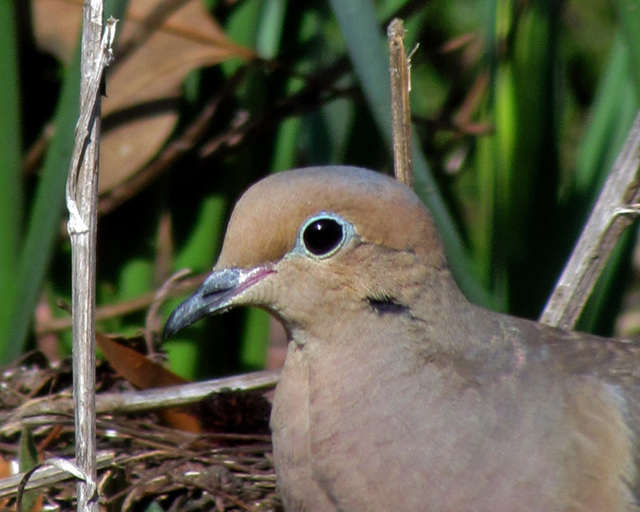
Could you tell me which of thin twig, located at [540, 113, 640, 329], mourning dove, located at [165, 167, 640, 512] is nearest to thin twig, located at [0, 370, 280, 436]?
mourning dove, located at [165, 167, 640, 512]

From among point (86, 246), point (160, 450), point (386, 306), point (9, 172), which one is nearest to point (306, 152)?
point (9, 172)

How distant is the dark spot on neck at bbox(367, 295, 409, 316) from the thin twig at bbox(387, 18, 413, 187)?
33 cm

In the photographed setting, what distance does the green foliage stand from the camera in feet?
6.89

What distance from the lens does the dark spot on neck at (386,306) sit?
1.50 m

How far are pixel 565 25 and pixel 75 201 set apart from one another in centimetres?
270

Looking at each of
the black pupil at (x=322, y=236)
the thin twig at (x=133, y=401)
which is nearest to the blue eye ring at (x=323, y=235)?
the black pupil at (x=322, y=236)

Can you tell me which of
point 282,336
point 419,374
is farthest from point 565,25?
point 419,374

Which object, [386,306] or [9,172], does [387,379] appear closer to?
[386,306]

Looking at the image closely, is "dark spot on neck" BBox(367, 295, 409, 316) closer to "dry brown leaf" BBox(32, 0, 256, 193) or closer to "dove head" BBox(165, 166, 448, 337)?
"dove head" BBox(165, 166, 448, 337)

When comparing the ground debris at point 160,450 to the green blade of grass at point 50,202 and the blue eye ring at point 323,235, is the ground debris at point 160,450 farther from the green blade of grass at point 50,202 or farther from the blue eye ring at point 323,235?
the blue eye ring at point 323,235

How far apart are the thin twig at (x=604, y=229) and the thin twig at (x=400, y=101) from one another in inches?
12.8

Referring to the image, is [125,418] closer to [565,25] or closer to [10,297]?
[10,297]

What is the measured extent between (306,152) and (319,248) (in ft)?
3.82

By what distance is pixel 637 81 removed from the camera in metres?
1.80
